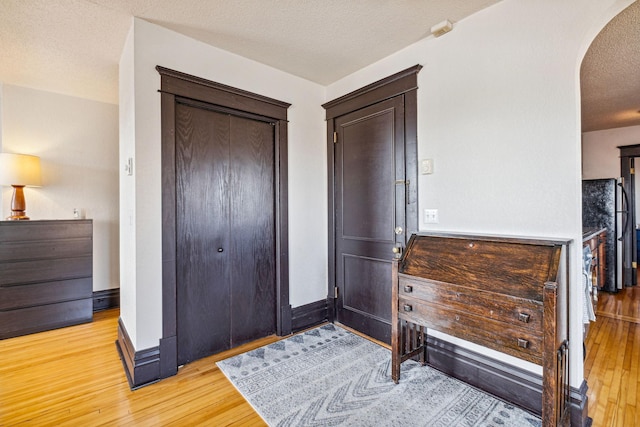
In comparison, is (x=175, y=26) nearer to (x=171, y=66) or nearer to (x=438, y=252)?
(x=171, y=66)

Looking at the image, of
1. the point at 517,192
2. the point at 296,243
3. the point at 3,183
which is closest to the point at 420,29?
the point at 517,192

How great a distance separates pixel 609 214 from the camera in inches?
178

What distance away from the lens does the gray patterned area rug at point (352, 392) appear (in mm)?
1744

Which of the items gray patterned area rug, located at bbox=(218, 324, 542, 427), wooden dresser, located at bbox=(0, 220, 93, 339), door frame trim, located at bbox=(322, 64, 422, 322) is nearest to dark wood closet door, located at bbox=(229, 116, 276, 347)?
gray patterned area rug, located at bbox=(218, 324, 542, 427)

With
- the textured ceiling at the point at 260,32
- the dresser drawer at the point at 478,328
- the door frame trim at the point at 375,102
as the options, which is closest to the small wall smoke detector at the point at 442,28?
the textured ceiling at the point at 260,32

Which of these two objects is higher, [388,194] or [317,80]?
[317,80]

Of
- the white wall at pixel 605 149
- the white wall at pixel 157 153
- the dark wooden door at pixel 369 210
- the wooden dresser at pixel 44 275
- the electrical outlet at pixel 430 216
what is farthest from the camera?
the white wall at pixel 605 149

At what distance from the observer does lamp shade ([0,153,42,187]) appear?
9.92 feet

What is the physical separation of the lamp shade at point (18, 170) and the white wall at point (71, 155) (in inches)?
11.8

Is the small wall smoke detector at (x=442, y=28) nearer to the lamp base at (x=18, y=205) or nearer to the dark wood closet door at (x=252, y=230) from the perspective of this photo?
the dark wood closet door at (x=252, y=230)

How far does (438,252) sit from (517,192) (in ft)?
1.98

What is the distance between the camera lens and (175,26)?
222cm

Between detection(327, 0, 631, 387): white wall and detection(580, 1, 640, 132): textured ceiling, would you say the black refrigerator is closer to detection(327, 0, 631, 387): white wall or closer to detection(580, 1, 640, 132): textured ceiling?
detection(580, 1, 640, 132): textured ceiling

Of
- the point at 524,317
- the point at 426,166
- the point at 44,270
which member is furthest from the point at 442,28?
the point at 44,270
